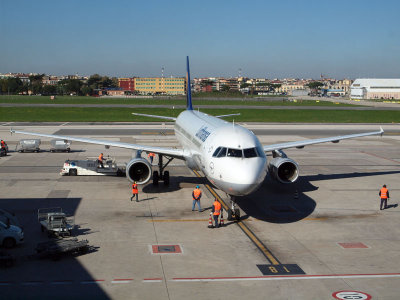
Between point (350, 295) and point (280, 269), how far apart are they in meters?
3.10

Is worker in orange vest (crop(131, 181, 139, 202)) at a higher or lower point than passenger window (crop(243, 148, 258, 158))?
lower

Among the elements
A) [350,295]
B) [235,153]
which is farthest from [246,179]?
[350,295]

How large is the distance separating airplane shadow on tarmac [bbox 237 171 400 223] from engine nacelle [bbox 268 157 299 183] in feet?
4.84

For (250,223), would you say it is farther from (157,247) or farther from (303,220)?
(157,247)

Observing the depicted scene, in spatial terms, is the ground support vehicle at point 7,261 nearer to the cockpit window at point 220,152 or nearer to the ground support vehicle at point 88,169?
the cockpit window at point 220,152

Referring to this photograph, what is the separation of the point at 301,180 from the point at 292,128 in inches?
1655

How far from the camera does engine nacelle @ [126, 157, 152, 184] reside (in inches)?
1209

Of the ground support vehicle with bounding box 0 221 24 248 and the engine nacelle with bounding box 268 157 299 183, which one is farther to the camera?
the engine nacelle with bounding box 268 157 299 183

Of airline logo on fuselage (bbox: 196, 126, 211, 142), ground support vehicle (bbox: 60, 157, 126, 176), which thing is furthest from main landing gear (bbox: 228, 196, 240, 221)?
ground support vehicle (bbox: 60, 157, 126, 176)

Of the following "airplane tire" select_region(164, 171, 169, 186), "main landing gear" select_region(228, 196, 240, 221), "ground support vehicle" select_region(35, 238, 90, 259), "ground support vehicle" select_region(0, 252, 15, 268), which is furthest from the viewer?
"airplane tire" select_region(164, 171, 169, 186)

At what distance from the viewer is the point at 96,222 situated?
82.3 ft

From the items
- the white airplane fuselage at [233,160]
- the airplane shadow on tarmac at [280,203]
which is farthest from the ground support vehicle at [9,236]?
the airplane shadow on tarmac at [280,203]

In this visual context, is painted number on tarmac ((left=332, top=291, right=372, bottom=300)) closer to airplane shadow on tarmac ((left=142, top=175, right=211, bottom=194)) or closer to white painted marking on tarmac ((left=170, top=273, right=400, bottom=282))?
white painted marking on tarmac ((left=170, top=273, right=400, bottom=282))

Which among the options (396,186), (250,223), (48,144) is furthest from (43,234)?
(48,144)
